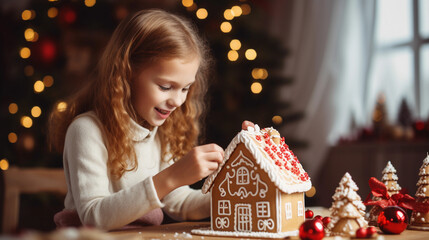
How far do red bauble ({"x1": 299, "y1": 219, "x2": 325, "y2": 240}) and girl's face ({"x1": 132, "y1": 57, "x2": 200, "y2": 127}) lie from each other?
1.90 ft

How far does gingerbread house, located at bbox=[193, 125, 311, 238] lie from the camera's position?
3.38 feet

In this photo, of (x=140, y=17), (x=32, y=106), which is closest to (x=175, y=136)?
(x=140, y=17)

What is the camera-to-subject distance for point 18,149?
329cm

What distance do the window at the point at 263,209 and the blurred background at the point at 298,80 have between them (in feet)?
6.48

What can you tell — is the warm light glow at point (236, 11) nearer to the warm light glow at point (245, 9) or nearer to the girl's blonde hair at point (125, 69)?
the warm light glow at point (245, 9)

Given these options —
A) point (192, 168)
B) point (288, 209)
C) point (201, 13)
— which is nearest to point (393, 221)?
point (288, 209)

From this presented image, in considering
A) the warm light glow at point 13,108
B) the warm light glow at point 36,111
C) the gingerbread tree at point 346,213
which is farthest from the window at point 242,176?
the warm light glow at point 13,108

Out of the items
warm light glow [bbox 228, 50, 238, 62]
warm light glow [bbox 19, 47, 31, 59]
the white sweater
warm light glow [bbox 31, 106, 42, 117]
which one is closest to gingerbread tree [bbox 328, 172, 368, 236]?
the white sweater

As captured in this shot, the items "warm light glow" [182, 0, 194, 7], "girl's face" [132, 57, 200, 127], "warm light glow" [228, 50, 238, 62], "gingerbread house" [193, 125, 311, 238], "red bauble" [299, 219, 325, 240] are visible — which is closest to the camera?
"red bauble" [299, 219, 325, 240]

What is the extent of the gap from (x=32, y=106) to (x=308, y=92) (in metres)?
2.19

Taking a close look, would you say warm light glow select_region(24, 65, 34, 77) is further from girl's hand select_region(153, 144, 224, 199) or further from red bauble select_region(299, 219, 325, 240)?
red bauble select_region(299, 219, 325, 240)

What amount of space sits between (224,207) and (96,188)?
1.20ft

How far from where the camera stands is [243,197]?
1075 mm

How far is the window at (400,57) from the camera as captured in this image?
10.6 feet
